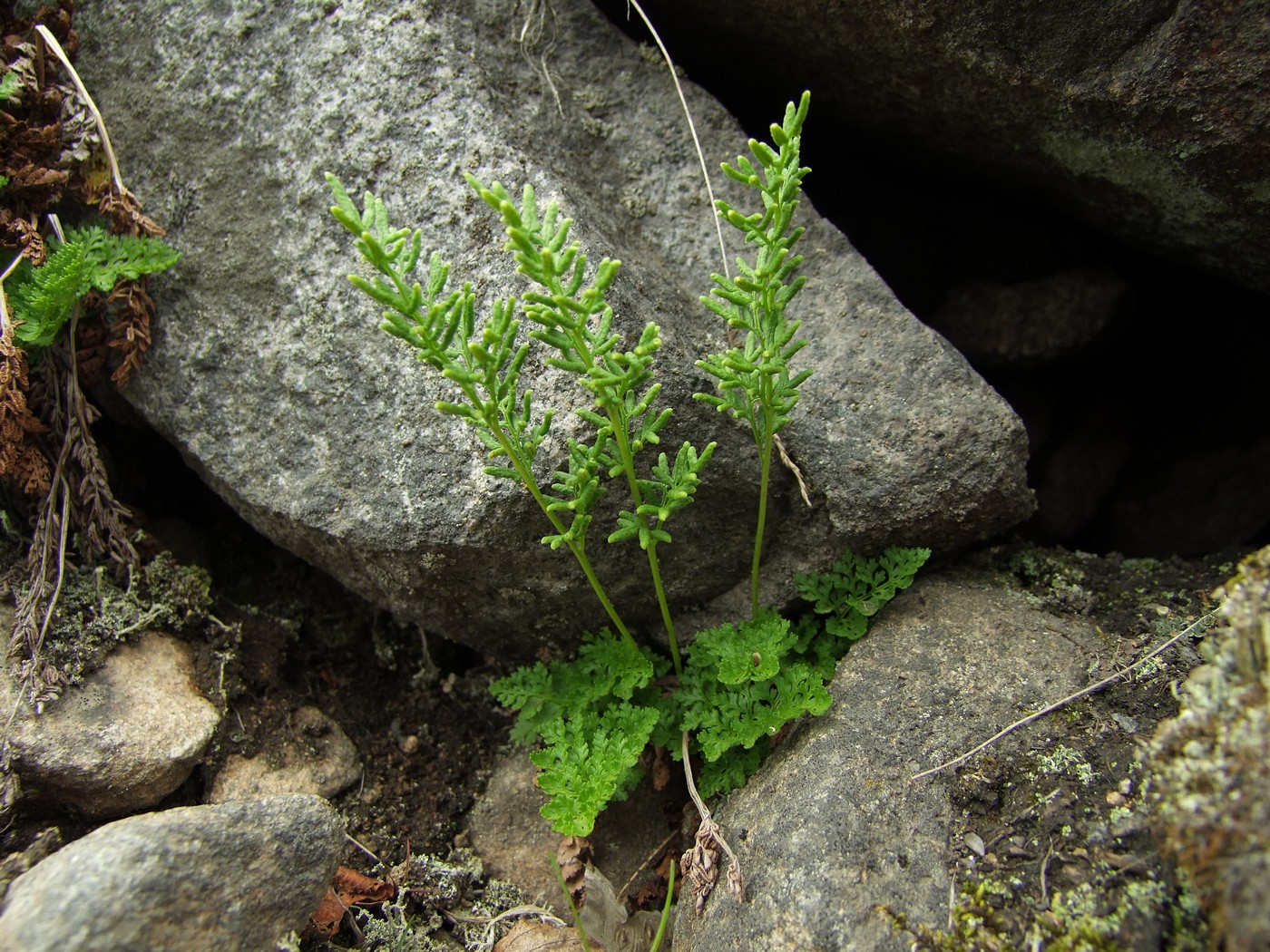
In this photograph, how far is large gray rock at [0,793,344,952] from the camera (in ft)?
6.61

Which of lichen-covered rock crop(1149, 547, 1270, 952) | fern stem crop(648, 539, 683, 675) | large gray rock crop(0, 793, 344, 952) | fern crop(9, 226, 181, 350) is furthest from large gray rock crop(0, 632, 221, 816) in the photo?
lichen-covered rock crop(1149, 547, 1270, 952)

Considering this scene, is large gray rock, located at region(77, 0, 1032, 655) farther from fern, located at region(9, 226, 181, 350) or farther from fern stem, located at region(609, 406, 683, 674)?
fern stem, located at region(609, 406, 683, 674)

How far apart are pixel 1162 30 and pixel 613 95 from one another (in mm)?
1770

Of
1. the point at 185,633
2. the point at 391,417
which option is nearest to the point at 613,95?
the point at 391,417

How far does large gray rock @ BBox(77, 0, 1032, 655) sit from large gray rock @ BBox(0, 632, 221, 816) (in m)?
0.58

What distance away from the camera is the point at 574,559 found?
2.92 metres

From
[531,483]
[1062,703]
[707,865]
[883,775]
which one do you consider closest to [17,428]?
[531,483]

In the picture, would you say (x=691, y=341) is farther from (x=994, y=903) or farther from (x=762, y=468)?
(x=994, y=903)

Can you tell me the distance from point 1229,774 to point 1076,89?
6.97 feet

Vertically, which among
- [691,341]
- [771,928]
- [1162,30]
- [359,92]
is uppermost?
[359,92]

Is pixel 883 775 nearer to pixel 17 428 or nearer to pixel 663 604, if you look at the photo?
pixel 663 604

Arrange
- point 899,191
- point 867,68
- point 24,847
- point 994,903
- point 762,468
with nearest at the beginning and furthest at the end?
point 994,903 < point 24,847 < point 762,468 < point 867,68 < point 899,191

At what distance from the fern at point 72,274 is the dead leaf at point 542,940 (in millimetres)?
2334

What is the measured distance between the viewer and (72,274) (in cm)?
280
